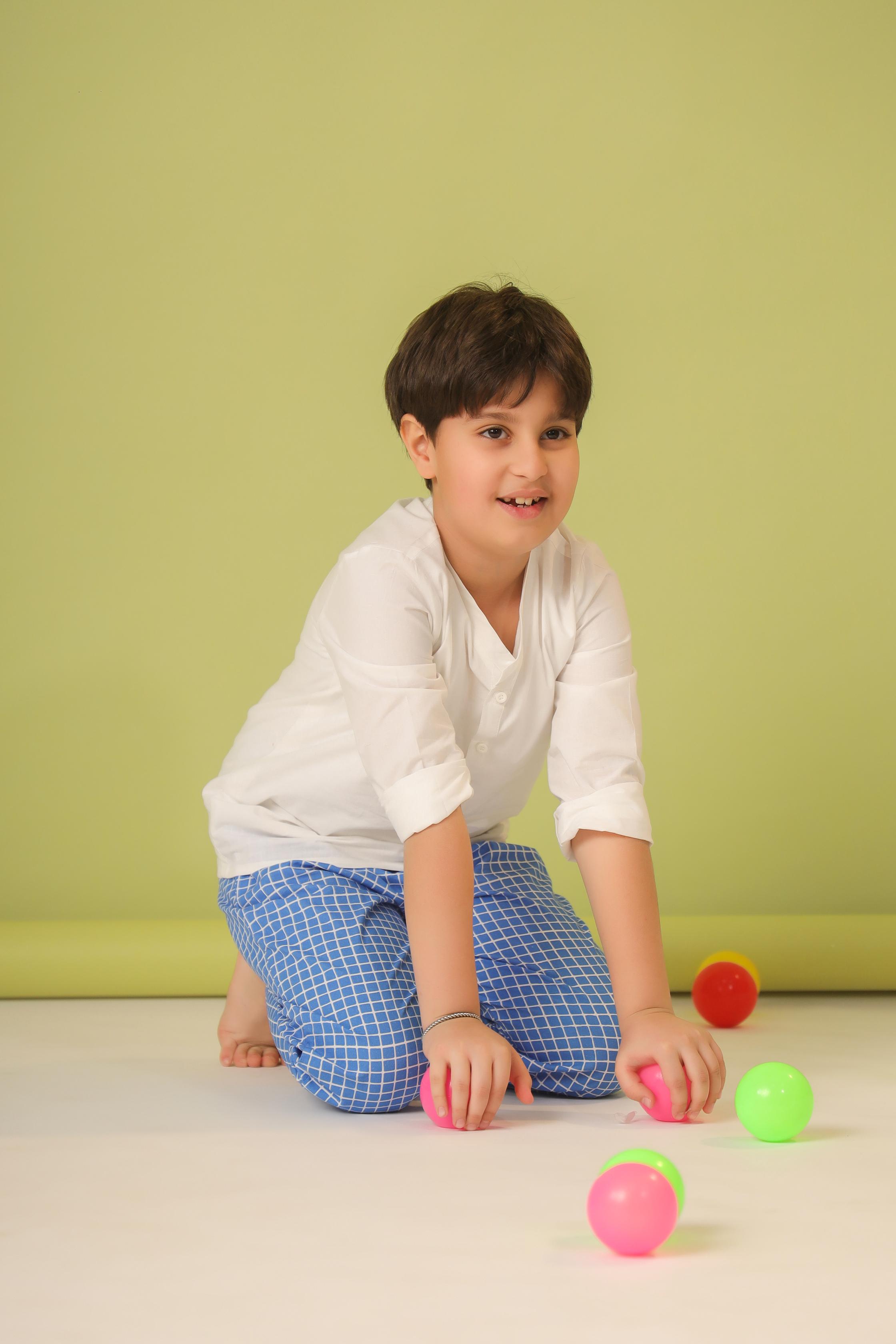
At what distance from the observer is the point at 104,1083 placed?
1.31 metres

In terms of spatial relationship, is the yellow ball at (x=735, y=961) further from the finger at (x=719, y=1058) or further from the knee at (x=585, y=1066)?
the finger at (x=719, y=1058)

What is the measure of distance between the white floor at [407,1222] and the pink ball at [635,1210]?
13 millimetres

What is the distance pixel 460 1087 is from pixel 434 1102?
3 cm

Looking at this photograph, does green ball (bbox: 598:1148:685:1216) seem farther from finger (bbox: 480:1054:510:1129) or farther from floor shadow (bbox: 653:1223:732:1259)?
finger (bbox: 480:1054:510:1129)

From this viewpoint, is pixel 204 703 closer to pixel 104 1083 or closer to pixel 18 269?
pixel 18 269

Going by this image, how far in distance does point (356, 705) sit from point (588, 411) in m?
1.26

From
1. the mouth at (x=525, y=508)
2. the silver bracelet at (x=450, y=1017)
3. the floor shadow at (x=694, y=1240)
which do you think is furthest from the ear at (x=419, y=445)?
the floor shadow at (x=694, y=1240)

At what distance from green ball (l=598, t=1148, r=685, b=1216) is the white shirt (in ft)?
1.19

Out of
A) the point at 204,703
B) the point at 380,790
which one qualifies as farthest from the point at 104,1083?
the point at 204,703

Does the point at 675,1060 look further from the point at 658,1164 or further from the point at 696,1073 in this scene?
the point at 658,1164

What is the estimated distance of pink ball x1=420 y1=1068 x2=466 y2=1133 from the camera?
1.05 m

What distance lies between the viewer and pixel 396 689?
1175 mm

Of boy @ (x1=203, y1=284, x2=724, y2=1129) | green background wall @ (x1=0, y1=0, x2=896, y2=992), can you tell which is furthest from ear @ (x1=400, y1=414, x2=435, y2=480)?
green background wall @ (x1=0, y1=0, x2=896, y2=992)

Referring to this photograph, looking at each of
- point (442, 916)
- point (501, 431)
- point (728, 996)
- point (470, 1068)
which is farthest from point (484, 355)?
point (728, 996)
